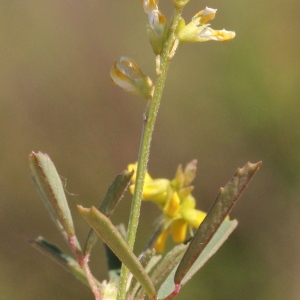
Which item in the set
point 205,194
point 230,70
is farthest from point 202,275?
point 230,70

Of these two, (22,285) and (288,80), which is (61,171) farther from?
(288,80)

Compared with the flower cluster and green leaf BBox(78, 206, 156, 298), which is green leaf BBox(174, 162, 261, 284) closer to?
green leaf BBox(78, 206, 156, 298)

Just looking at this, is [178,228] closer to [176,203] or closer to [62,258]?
[176,203]

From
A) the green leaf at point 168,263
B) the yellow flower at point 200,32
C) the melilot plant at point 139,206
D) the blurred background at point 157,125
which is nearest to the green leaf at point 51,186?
the melilot plant at point 139,206

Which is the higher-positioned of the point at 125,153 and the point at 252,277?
the point at 125,153

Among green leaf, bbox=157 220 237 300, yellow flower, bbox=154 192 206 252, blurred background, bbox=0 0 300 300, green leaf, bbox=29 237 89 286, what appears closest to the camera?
green leaf, bbox=157 220 237 300

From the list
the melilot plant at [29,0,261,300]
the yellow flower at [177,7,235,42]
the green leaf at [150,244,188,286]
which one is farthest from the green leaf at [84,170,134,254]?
the yellow flower at [177,7,235,42]
